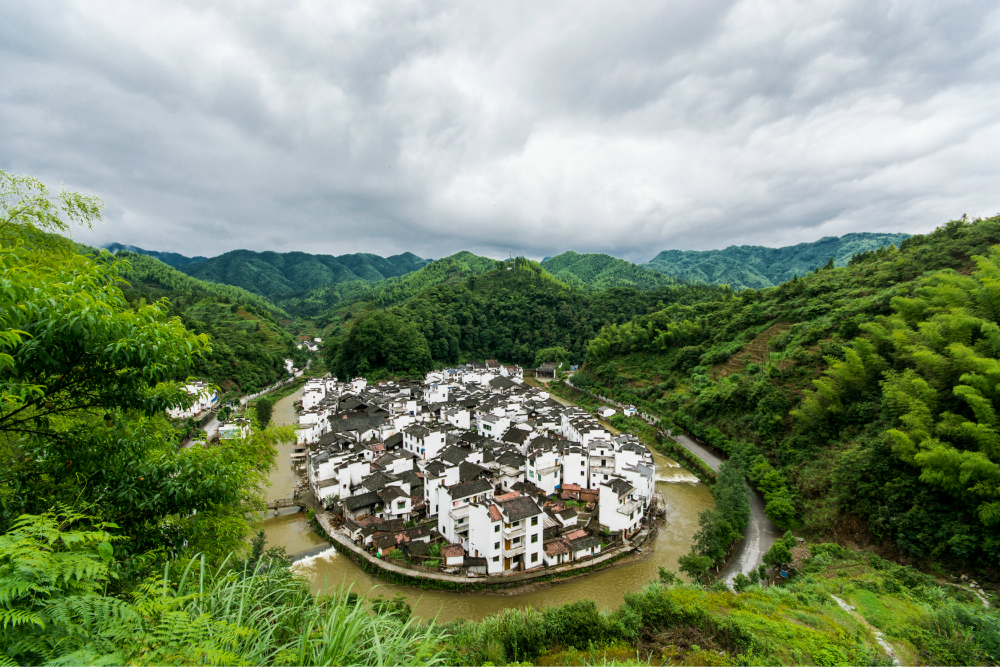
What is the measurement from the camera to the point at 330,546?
12.8m

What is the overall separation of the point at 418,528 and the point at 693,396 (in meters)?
18.6

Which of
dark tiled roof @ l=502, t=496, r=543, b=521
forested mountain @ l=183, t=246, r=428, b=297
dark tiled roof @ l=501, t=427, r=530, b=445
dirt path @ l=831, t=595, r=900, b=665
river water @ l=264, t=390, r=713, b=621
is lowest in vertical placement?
river water @ l=264, t=390, r=713, b=621

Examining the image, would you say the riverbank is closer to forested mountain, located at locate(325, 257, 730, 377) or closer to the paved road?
the paved road

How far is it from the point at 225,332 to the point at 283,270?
128 metres

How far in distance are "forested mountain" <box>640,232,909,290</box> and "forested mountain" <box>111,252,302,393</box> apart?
12052 cm

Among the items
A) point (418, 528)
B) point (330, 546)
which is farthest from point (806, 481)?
point (330, 546)

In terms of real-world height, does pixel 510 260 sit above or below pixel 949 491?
above

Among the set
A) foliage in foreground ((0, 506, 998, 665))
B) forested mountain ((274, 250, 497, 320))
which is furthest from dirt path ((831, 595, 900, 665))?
forested mountain ((274, 250, 497, 320))

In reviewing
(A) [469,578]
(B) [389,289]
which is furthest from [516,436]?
(B) [389,289]

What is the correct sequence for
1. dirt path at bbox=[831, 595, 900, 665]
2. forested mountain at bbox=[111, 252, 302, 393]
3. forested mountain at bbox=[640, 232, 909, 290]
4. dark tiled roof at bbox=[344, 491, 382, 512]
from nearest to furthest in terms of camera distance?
dirt path at bbox=[831, 595, 900, 665] < dark tiled roof at bbox=[344, 491, 382, 512] < forested mountain at bbox=[111, 252, 302, 393] < forested mountain at bbox=[640, 232, 909, 290]

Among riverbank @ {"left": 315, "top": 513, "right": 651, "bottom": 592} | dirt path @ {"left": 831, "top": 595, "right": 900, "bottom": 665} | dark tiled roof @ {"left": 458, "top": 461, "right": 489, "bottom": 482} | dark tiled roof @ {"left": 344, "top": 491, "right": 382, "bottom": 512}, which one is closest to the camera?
dirt path @ {"left": 831, "top": 595, "right": 900, "bottom": 665}

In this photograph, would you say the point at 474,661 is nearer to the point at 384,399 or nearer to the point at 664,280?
the point at 384,399

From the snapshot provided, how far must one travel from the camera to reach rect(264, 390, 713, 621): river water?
10398mm

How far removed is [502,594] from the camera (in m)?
10.7
